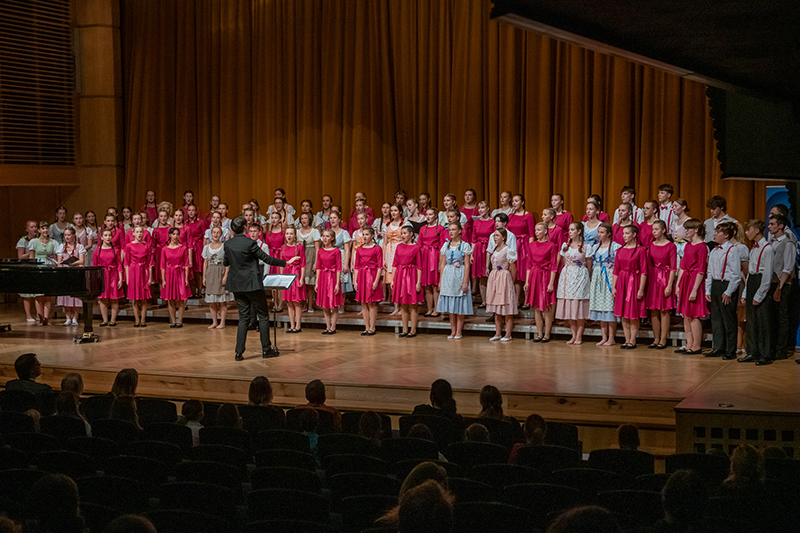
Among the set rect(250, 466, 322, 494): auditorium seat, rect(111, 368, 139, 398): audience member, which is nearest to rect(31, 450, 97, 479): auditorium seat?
rect(250, 466, 322, 494): auditorium seat

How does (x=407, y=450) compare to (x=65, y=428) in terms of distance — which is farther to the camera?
(x=65, y=428)

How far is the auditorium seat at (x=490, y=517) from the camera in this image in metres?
2.73

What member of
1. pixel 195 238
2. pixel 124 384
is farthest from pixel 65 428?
pixel 195 238

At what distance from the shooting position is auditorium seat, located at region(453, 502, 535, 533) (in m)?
2.73

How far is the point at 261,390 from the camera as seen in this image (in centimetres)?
517

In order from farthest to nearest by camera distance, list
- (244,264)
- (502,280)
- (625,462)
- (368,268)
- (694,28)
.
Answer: (368,268), (502,280), (244,264), (625,462), (694,28)

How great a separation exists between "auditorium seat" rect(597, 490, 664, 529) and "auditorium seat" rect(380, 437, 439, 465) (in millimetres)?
1110

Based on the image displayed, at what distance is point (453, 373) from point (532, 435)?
9.56 ft

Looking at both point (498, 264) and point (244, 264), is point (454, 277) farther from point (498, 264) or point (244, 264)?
point (244, 264)

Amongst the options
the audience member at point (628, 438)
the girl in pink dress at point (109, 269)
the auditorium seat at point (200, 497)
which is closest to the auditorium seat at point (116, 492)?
the auditorium seat at point (200, 497)

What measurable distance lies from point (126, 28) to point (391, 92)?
4.91 meters

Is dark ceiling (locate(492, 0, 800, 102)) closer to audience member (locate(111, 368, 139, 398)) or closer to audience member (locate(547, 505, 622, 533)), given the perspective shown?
audience member (locate(547, 505, 622, 533))

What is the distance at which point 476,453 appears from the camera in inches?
158

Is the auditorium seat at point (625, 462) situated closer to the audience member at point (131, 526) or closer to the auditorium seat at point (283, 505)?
the auditorium seat at point (283, 505)
